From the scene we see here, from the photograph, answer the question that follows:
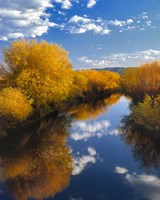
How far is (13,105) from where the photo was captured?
32750 millimetres

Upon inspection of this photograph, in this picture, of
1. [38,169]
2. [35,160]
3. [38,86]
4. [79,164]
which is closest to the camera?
[38,169]

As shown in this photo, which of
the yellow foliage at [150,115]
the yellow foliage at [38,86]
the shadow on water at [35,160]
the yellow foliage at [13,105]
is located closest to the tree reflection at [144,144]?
the yellow foliage at [150,115]

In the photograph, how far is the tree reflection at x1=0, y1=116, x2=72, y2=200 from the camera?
19.3 m

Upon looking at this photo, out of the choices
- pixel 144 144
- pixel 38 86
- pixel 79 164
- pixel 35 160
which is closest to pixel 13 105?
pixel 38 86

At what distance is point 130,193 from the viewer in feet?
61.5

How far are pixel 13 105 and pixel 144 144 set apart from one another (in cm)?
1370

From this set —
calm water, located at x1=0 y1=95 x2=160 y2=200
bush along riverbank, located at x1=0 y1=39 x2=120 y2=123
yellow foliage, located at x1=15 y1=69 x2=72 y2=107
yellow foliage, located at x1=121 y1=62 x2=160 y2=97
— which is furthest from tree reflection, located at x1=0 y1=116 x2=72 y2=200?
yellow foliage, located at x1=121 y1=62 x2=160 y2=97

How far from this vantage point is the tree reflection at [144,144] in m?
23.6

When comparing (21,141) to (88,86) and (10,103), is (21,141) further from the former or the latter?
(88,86)

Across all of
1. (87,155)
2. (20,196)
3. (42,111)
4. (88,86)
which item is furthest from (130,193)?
(88,86)

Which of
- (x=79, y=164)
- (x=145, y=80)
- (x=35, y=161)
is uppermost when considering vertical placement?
(x=145, y=80)

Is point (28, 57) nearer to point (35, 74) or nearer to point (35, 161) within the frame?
point (35, 74)

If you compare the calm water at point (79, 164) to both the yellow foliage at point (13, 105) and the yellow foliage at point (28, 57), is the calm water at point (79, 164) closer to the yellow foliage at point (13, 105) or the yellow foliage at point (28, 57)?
the yellow foliage at point (13, 105)

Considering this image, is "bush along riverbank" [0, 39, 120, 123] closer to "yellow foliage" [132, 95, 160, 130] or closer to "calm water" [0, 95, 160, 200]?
"calm water" [0, 95, 160, 200]
